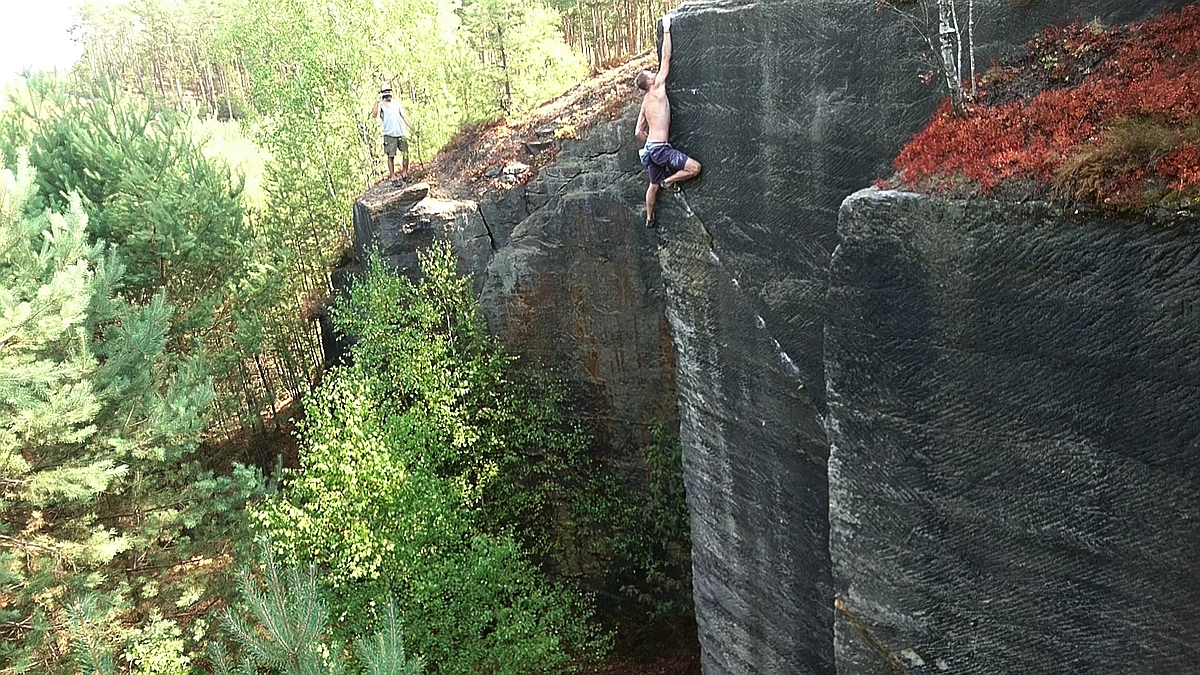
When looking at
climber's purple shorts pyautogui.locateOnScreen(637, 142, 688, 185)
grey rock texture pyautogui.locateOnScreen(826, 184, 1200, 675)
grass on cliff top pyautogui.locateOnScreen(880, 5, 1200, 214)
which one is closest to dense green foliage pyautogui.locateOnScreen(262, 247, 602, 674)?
climber's purple shorts pyautogui.locateOnScreen(637, 142, 688, 185)

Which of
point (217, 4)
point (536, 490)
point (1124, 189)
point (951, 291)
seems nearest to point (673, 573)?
point (536, 490)

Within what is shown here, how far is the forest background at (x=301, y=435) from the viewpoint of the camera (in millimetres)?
8789

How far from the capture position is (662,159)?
6516mm

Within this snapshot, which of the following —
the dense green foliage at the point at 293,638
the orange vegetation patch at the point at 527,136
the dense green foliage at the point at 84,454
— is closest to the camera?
the dense green foliage at the point at 293,638

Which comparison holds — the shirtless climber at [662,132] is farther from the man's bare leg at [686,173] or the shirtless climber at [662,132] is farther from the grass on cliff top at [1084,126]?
the grass on cliff top at [1084,126]

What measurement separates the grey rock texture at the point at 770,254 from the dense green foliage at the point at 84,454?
21.4ft

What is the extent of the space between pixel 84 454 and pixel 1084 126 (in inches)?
409

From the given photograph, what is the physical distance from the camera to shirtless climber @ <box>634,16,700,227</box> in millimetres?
6316

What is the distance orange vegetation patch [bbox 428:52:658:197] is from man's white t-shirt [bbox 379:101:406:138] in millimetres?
994

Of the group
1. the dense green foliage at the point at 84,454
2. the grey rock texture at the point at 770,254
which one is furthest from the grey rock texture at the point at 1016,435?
the dense green foliage at the point at 84,454

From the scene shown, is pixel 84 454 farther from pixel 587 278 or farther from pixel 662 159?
pixel 662 159

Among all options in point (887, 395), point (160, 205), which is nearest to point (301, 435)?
point (160, 205)

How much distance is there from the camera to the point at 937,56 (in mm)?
4645

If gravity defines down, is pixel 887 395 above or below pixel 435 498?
above
